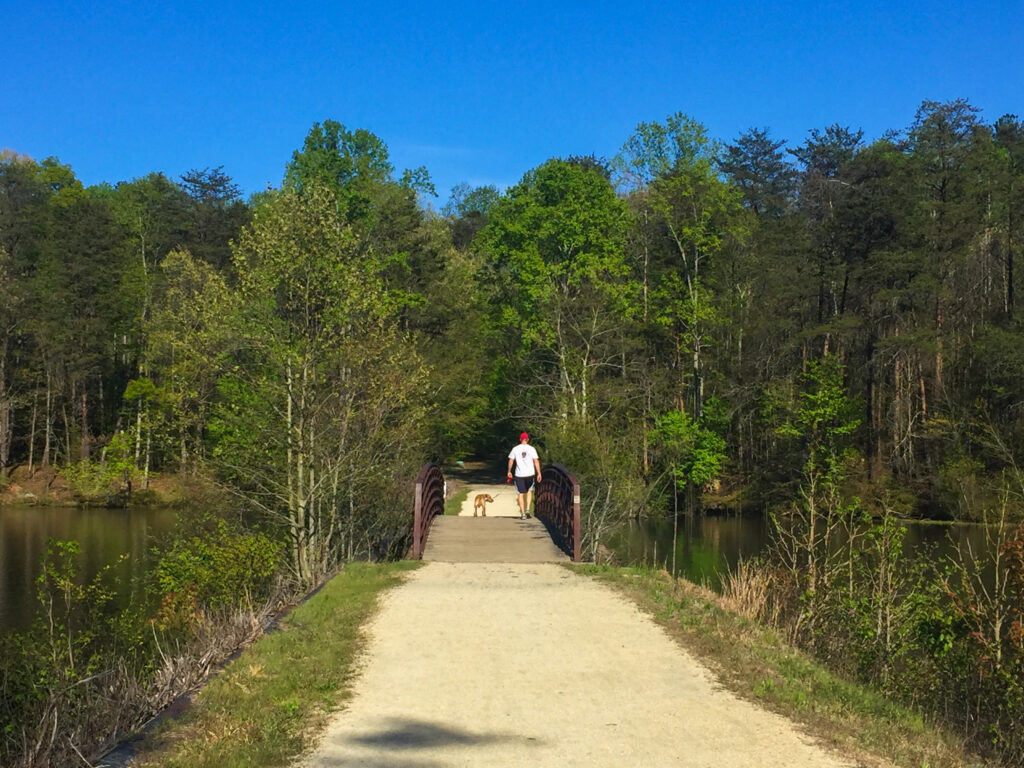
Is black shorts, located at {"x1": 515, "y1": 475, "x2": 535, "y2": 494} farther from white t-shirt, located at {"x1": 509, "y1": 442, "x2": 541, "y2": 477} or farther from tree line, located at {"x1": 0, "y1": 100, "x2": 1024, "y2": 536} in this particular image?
tree line, located at {"x1": 0, "y1": 100, "x2": 1024, "y2": 536}

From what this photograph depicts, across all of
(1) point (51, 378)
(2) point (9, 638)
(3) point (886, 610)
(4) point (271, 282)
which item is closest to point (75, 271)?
(1) point (51, 378)

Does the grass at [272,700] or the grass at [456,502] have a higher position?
the grass at [456,502]

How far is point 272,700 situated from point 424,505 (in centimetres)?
1100

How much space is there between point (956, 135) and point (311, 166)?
99.7ft

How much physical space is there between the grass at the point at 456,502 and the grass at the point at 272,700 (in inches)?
675

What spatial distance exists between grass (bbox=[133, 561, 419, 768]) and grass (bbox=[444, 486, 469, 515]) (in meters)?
17.2

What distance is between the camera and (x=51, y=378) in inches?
2141

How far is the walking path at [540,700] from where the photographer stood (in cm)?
636

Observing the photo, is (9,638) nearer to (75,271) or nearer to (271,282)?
(271,282)

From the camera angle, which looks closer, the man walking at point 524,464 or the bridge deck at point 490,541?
the bridge deck at point 490,541

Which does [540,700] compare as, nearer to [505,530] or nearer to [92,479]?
[505,530]

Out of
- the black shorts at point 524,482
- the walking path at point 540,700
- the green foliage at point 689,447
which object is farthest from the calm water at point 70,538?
the green foliage at point 689,447

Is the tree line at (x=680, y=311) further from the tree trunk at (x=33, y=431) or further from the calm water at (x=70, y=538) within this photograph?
the calm water at (x=70, y=538)

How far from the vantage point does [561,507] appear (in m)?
18.9
